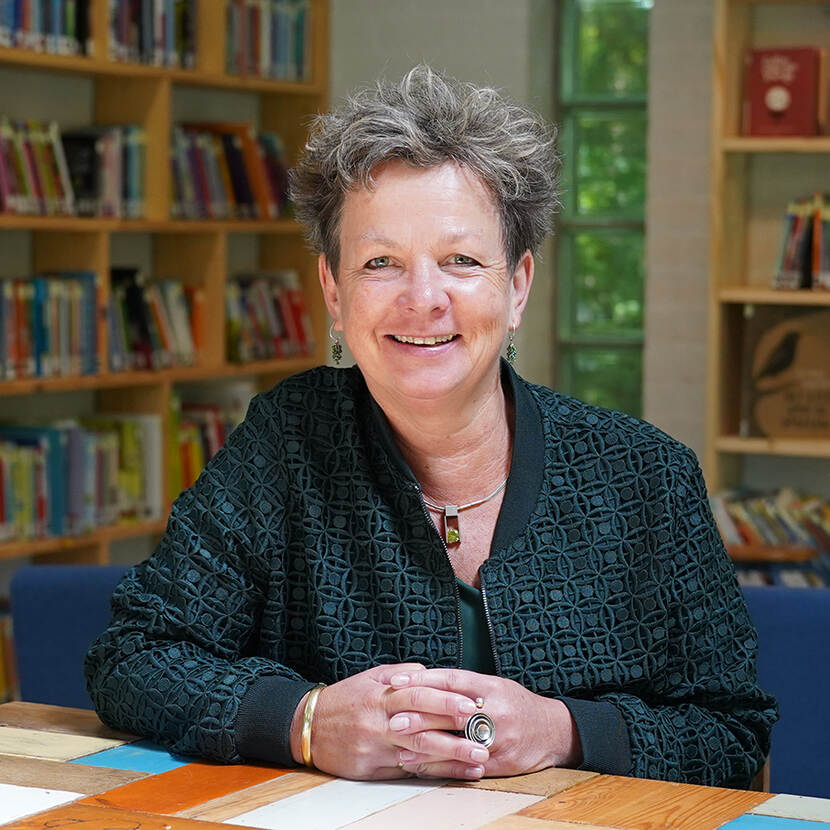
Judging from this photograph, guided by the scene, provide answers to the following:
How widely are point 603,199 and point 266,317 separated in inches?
48.9

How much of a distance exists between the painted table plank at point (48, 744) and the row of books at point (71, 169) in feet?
9.25

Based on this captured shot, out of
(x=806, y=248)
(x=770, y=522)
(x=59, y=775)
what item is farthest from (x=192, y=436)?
(x=59, y=775)

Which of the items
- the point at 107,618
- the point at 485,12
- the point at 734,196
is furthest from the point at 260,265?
the point at 107,618

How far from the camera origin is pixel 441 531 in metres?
1.76

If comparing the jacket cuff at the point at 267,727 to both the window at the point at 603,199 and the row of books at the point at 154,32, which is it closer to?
the row of books at the point at 154,32

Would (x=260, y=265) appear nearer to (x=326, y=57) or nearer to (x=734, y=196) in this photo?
(x=326, y=57)

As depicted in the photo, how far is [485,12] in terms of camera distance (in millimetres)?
5020

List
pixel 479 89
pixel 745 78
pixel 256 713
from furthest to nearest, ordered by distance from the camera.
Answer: pixel 745 78 < pixel 479 89 < pixel 256 713

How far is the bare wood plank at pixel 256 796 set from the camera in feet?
4.39

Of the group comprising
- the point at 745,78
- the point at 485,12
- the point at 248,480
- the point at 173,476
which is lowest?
the point at 173,476

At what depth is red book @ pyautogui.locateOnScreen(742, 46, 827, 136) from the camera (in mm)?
4102

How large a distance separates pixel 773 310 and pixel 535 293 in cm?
103

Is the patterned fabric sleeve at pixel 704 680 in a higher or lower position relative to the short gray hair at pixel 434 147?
lower

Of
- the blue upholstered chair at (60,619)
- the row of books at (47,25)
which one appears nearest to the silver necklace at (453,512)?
the blue upholstered chair at (60,619)
